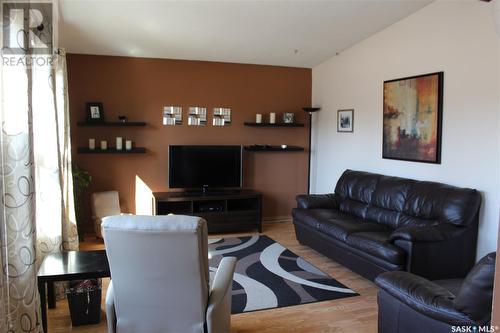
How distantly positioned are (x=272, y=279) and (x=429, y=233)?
1543 mm

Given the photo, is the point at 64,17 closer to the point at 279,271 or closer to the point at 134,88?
the point at 134,88

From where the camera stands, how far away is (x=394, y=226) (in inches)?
168

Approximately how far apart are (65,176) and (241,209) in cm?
273

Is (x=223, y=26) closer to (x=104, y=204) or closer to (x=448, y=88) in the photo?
(x=448, y=88)

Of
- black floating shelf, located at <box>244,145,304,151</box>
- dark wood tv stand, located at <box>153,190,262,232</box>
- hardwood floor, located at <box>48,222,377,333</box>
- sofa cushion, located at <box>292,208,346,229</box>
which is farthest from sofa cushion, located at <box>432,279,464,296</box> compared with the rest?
black floating shelf, located at <box>244,145,304,151</box>

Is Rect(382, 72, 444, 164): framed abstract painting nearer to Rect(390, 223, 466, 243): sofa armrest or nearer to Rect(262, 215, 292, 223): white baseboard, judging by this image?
Rect(390, 223, 466, 243): sofa armrest

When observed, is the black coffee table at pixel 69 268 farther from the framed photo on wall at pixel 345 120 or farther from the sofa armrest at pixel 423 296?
the framed photo on wall at pixel 345 120

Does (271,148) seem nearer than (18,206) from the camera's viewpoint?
No

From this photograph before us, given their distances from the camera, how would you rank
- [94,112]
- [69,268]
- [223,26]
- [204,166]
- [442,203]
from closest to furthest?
1. [69,268]
2. [442,203]
3. [223,26]
4. [94,112]
5. [204,166]

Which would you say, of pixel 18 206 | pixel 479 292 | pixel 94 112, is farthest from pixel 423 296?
pixel 94 112

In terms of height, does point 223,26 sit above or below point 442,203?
above

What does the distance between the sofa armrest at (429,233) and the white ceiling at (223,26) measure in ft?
7.72

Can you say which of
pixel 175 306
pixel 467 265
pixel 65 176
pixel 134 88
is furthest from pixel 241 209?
→ pixel 175 306

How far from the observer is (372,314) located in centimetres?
328
